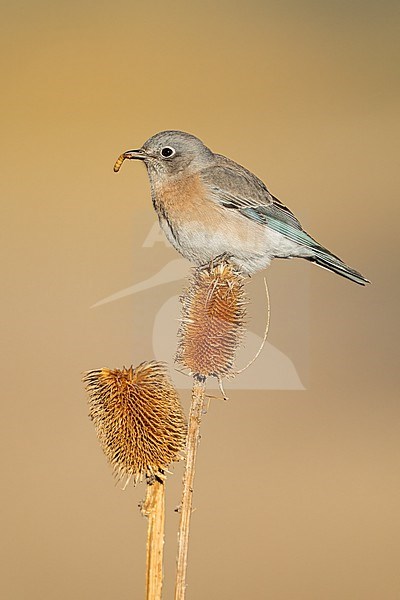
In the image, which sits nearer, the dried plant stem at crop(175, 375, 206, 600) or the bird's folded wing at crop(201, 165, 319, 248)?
the dried plant stem at crop(175, 375, 206, 600)

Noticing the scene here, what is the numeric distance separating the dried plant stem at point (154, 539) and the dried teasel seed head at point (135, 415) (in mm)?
70

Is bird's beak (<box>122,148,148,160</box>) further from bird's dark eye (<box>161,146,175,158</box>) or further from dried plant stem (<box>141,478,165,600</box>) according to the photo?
dried plant stem (<box>141,478,165,600</box>)

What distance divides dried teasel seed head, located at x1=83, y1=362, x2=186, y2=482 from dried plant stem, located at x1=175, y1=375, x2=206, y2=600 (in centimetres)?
5

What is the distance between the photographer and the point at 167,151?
167 cm

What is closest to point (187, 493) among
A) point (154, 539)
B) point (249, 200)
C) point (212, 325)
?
point (154, 539)

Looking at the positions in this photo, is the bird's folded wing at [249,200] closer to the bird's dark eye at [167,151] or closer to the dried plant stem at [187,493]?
the bird's dark eye at [167,151]

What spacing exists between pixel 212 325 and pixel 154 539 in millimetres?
318

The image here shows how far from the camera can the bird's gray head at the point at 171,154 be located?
1646 millimetres

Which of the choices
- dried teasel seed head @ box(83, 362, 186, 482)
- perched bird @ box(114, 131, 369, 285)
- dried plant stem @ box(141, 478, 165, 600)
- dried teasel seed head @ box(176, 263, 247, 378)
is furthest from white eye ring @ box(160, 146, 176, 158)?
dried plant stem @ box(141, 478, 165, 600)

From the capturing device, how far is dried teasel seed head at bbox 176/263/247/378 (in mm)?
1036

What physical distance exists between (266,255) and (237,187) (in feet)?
0.55

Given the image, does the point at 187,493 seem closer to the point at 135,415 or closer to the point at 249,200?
the point at 135,415

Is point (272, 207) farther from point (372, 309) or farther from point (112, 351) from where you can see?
point (372, 309)

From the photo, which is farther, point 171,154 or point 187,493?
point 171,154
